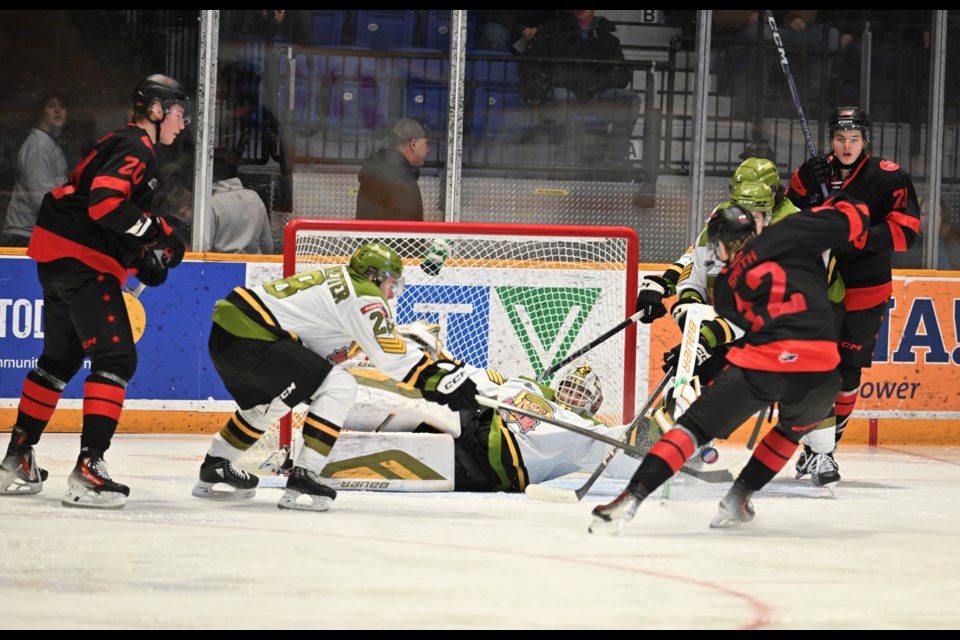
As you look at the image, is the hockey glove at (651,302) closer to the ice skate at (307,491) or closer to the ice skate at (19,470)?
the ice skate at (307,491)

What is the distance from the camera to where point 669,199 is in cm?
706

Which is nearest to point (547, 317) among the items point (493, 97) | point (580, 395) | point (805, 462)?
point (580, 395)

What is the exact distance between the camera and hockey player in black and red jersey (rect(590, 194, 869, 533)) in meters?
3.89

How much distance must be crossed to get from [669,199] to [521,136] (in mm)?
827

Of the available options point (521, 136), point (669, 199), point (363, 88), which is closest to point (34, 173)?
point (363, 88)

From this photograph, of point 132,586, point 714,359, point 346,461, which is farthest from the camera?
point 714,359

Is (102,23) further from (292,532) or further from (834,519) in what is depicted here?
(834,519)

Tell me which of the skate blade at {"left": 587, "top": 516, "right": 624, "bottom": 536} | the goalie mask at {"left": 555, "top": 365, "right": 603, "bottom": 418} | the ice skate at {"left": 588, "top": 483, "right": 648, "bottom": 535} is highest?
the goalie mask at {"left": 555, "top": 365, "right": 603, "bottom": 418}

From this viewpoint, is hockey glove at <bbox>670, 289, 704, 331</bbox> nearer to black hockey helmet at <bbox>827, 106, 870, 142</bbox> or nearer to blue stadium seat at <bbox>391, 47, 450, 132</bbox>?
black hockey helmet at <bbox>827, 106, 870, 142</bbox>

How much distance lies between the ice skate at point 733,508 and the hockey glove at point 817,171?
1.64 metres

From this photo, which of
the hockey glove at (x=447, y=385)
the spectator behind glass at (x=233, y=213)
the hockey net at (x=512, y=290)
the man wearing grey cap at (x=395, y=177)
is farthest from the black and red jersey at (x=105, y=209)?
the man wearing grey cap at (x=395, y=177)

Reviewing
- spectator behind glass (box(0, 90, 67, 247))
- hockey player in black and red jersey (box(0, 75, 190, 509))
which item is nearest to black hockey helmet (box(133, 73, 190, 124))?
hockey player in black and red jersey (box(0, 75, 190, 509))

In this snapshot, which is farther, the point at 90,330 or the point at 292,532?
the point at 90,330

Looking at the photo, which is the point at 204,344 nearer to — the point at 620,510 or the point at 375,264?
the point at 375,264
